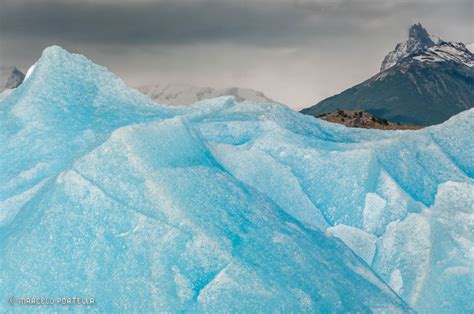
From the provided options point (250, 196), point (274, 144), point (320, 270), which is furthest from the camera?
point (274, 144)

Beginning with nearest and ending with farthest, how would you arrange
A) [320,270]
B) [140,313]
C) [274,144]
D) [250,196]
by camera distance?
[140,313] < [320,270] < [250,196] < [274,144]

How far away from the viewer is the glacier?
58.2 ft

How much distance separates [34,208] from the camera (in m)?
19.0

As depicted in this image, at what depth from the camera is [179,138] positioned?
20.5m

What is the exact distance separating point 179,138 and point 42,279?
17.5ft

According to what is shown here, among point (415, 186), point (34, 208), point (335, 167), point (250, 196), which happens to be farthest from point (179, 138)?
point (415, 186)

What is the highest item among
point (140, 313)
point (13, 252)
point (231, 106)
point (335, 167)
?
point (231, 106)

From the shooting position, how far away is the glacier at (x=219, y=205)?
58.2 ft

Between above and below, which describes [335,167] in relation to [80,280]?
above

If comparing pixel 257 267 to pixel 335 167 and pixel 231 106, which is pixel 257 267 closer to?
pixel 335 167

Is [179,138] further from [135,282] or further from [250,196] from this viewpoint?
[135,282]

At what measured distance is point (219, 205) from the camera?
19.1 meters

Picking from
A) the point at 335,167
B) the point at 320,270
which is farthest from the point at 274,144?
the point at 320,270

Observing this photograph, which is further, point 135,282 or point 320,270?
point 320,270
